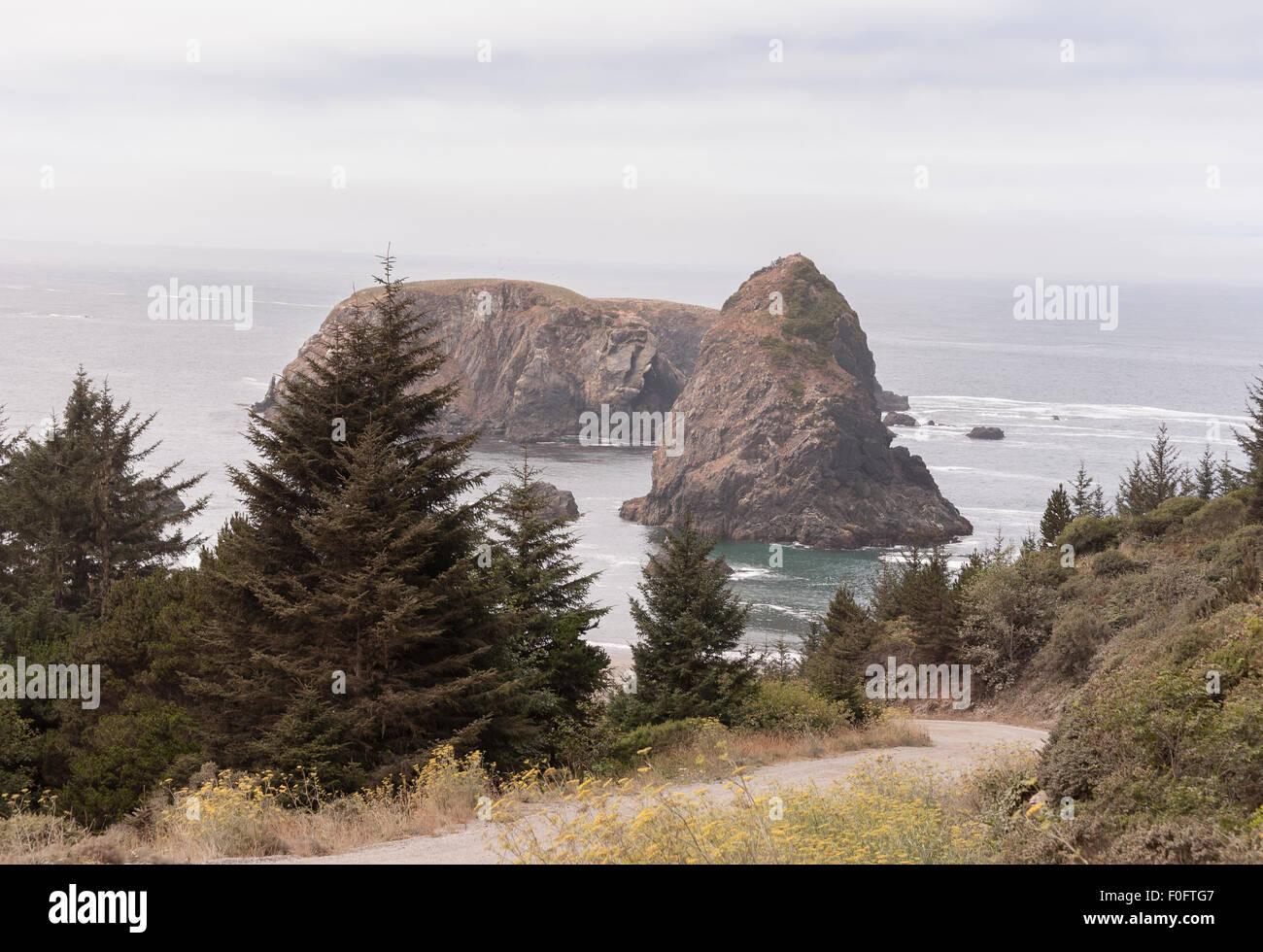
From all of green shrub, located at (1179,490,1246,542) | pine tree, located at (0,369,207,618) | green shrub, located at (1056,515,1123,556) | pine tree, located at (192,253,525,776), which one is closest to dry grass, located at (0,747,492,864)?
pine tree, located at (192,253,525,776)

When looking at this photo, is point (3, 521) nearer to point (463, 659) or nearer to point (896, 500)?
point (463, 659)

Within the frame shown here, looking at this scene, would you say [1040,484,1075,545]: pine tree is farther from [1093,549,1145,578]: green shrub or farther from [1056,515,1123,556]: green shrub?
[1093,549,1145,578]: green shrub

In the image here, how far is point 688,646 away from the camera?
21.2 m

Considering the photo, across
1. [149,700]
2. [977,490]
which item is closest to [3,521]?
[149,700]

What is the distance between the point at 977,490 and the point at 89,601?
98440mm

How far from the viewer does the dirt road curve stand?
8.89 meters

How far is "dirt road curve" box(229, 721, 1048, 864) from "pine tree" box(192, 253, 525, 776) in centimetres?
376

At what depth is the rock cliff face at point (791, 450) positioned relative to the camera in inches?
4141

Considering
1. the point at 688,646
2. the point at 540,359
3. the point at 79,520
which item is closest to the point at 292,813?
the point at 688,646

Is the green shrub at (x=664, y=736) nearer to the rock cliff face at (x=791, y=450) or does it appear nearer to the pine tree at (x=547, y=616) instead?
the pine tree at (x=547, y=616)

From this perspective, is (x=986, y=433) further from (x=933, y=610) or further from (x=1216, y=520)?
(x=933, y=610)

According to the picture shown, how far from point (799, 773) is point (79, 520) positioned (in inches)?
1177

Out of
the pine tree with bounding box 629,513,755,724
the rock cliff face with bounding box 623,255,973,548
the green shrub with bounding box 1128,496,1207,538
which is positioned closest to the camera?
the pine tree with bounding box 629,513,755,724
